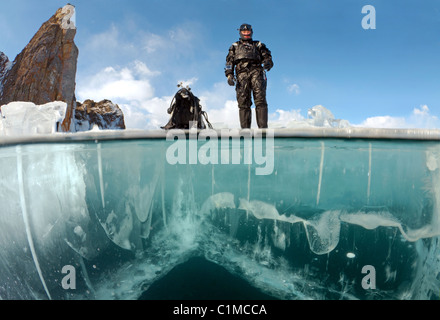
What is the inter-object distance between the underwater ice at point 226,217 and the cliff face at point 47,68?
3060cm

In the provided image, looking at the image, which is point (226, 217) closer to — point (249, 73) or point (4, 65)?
point (249, 73)

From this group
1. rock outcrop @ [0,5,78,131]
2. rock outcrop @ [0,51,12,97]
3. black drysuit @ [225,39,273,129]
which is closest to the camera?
black drysuit @ [225,39,273,129]

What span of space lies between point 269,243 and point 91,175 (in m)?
2.78

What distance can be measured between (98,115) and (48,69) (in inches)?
551

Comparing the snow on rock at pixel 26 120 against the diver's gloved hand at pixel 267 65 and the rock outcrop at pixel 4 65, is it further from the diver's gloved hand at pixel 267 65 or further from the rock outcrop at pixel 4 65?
the rock outcrop at pixel 4 65

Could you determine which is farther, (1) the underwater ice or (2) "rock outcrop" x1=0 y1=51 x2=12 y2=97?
(2) "rock outcrop" x1=0 y1=51 x2=12 y2=97

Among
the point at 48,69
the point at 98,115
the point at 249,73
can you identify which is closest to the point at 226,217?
the point at 249,73

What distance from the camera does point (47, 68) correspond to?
30734 millimetres

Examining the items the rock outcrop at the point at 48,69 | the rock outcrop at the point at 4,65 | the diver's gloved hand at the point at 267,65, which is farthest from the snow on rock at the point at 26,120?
the rock outcrop at the point at 4,65

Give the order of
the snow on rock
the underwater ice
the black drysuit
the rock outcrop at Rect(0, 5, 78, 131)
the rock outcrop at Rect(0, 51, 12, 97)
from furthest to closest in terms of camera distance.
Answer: the rock outcrop at Rect(0, 51, 12, 97)
the rock outcrop at Rect(0, 5, 78, 131)
the black drysuit
the snow on rock
the underwater ice

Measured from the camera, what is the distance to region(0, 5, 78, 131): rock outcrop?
2978cm

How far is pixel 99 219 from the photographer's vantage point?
138 inches

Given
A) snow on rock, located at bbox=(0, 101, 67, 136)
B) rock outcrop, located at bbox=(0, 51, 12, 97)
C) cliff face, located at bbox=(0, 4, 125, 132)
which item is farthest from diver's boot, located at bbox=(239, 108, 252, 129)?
rock outcrop, located at bbox=(0, 51, 12, 97)

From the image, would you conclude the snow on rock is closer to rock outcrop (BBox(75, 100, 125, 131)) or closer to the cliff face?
the cliff face
